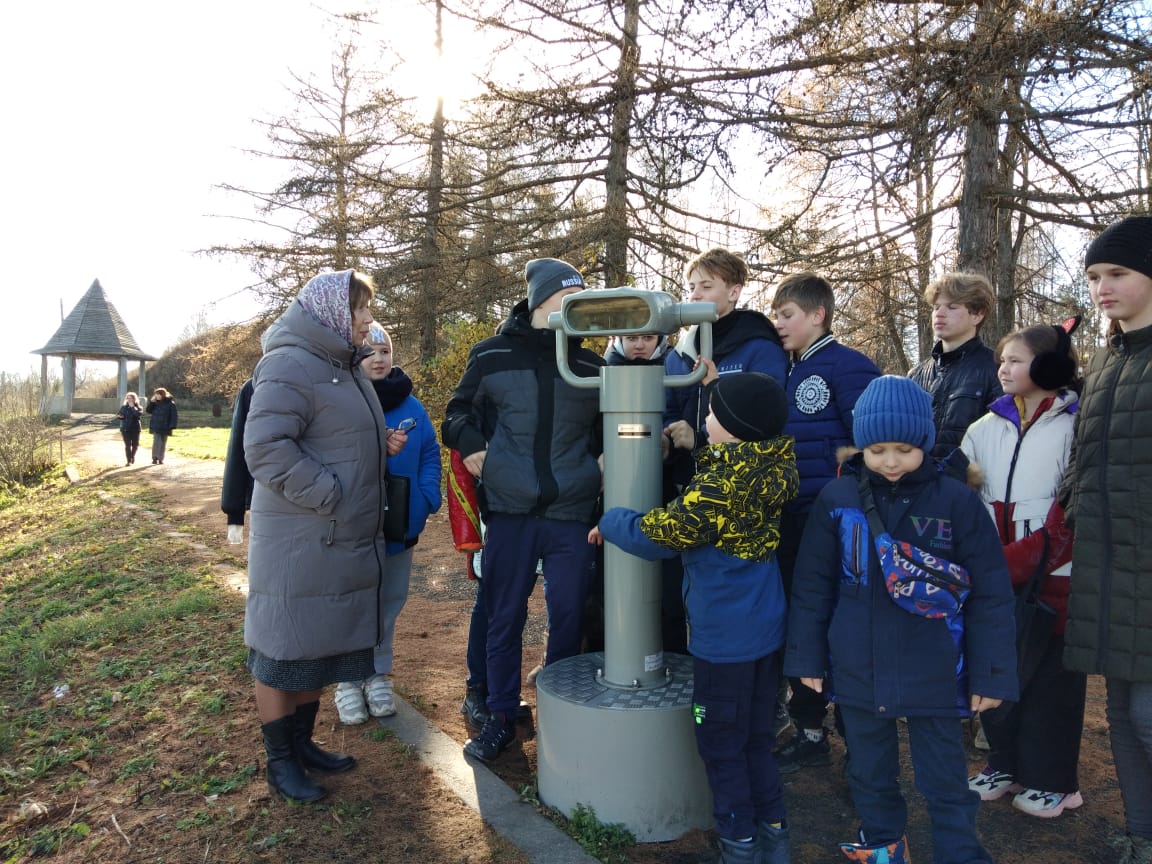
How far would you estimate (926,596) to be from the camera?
6.96ft

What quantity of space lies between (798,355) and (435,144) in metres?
11.3

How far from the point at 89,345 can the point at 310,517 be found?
129 ft

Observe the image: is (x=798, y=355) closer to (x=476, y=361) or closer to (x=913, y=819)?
(x=476, y=361)

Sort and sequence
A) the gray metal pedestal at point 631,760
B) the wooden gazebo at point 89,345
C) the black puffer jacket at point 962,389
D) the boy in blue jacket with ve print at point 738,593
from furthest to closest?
1. the wooden gazebo at point 89,345
2. the black puffer jacket at point 962,389
3. the gray metal pedestal at point 631,760
4. the boy in blue jacket with ve print at point 738,593

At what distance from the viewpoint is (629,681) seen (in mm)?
2625

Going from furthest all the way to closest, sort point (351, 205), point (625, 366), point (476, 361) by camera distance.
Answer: point (351, 205) → point (476, 361) → point (625, 366)

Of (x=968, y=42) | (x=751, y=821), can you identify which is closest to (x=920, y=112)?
(x=968, y=42)

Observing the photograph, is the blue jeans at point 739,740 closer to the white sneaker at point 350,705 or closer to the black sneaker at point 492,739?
the black sneaker at point 492,739

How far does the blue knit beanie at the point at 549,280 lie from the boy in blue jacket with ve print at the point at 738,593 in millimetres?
897

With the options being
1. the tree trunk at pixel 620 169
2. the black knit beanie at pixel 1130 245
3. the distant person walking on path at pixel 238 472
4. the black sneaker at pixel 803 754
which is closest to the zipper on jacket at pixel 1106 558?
the black knit beanie at pixel 1130 245

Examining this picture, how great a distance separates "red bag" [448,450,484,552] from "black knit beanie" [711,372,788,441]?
148 cm

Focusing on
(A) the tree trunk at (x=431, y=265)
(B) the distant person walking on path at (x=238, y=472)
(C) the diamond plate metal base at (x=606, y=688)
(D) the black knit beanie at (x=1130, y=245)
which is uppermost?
(A) the tree trunk at (x=431, y=265)

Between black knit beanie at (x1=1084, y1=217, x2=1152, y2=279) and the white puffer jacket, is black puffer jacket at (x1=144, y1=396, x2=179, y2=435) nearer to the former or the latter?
the white puffer jacket

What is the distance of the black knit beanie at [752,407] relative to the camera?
2279 millimetres
